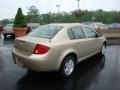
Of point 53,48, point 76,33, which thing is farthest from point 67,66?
point 76,33

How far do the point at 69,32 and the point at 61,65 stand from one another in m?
1.14

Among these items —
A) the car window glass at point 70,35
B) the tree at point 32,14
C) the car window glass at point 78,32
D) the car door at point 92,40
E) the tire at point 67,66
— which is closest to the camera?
the tire at point 67,66

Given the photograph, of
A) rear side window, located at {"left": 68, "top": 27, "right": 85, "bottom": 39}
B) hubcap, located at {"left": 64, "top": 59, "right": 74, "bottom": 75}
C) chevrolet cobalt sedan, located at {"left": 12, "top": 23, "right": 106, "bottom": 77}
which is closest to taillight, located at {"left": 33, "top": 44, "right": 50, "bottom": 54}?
chevrolet cobalt sedan, located at {"left": 12, "top": 23, "right": 106, "bottom": 77}

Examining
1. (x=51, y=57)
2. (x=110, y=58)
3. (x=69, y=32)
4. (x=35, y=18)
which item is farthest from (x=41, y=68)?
(x=35, y=18)

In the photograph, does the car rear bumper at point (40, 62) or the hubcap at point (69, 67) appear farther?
the hubcap at point (69, 67)

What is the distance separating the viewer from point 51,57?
5617 millimetres

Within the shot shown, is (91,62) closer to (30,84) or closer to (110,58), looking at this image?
(110,58)

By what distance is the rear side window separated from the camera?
6582 mm

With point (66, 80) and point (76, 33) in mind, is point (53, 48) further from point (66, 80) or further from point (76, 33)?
point (76, 33)

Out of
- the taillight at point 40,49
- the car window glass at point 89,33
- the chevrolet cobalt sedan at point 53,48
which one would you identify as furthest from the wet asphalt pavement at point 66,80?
the car window glass at point 89,33

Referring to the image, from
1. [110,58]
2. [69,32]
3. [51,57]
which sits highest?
[69,32]

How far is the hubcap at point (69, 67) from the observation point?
6.21 meters

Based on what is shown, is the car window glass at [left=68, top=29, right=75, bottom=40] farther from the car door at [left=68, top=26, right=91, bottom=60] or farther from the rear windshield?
the rear windshield

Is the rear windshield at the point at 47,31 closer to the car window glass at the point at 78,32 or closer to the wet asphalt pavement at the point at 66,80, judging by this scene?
the car window glass at the point at 78,32
